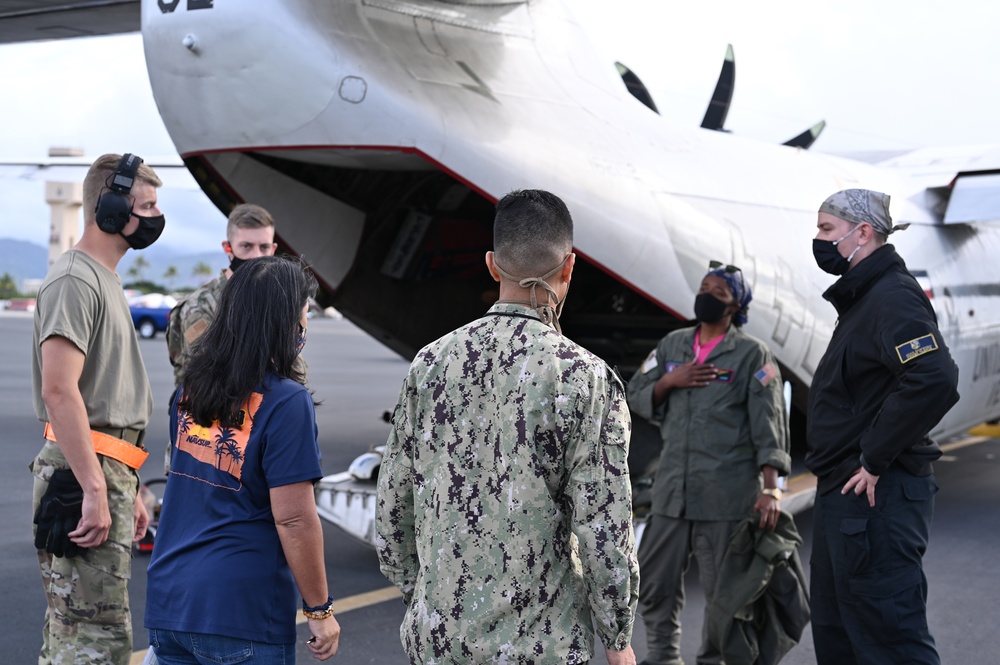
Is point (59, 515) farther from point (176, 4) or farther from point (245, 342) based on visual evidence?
point (176, 4)

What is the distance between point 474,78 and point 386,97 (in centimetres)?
72

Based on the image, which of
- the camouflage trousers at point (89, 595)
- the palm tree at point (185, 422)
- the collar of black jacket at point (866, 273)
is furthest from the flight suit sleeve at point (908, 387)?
the camouflage trousers at point (89, 595)

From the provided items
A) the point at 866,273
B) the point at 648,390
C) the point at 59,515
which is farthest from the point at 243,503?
the point at 648,390

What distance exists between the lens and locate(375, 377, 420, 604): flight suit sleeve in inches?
98.3

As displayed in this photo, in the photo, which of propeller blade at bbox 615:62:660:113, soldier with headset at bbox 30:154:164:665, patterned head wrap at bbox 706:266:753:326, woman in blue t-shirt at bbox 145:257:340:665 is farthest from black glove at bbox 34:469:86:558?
propeller blade at bbox 615:62:660:113

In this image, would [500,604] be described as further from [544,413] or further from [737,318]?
[737,318]

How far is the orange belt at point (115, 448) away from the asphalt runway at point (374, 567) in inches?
76.0

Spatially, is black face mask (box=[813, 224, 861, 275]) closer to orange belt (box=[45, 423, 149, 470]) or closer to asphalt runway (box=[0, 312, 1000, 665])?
asphalt runway (box=[0, 312, 1000, 665])

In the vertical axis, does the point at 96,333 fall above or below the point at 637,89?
below

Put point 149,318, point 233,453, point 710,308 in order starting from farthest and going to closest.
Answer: point 149,318, point 710,308, point 233,453

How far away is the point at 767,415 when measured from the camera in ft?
15.2

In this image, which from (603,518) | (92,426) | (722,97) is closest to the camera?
(603,518)

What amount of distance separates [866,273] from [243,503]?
2.43 m

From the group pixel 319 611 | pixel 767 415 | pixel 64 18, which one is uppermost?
pixel 64 18
